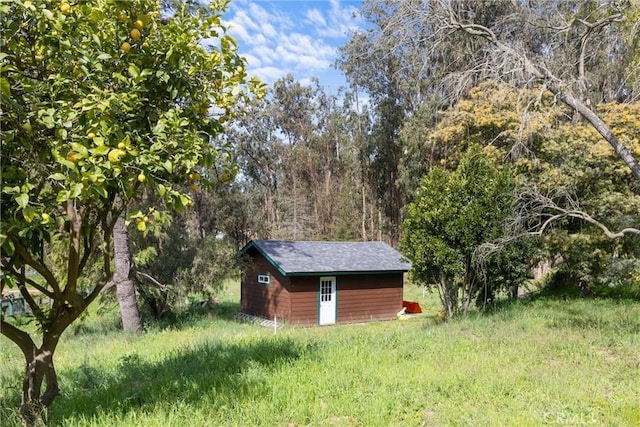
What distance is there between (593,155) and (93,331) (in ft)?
60.1

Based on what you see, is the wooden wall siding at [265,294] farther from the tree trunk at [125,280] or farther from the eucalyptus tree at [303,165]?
the eucalyptus tree at [303,165]

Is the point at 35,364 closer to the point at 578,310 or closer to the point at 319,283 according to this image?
the point at 578,310

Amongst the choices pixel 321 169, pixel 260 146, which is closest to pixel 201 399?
pixel 260 146

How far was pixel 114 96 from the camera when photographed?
2.99m

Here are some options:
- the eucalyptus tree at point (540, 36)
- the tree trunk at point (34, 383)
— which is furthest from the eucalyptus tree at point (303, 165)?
the tree trunk at point (34, 383)

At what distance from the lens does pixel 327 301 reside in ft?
61.1

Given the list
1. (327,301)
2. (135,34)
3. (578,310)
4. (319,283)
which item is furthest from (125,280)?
(578,310)

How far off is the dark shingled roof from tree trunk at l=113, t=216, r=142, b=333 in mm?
5621

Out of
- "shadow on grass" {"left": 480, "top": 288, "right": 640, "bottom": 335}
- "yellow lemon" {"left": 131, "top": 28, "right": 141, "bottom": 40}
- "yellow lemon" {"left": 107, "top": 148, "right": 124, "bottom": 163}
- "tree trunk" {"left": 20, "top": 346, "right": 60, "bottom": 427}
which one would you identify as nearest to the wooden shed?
"shadow on grass" {"left": 480, "top": 288, "right": 640, "bottom": 335}

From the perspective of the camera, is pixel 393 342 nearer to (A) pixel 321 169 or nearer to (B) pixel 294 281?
(B) pixel 294 281

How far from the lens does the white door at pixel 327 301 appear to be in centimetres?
1838

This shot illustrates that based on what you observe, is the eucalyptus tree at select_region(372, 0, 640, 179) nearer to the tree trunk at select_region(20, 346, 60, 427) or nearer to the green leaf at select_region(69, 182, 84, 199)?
the green leaf at select_region(69, 182, 84, 199)

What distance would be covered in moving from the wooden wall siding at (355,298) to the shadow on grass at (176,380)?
33.1 feet

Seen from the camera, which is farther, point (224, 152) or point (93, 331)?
point (93, 331)
